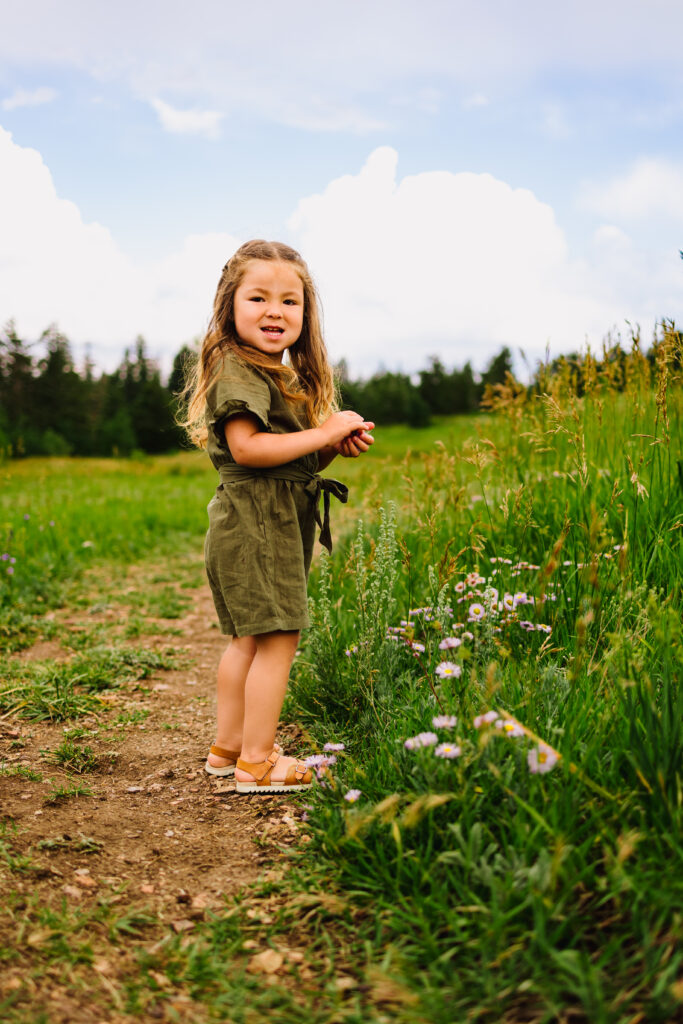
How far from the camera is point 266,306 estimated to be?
8.99 feet

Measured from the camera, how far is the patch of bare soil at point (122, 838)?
1.71 meters

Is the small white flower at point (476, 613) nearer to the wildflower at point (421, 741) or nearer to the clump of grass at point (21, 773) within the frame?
the wildflower at point (421, 741)

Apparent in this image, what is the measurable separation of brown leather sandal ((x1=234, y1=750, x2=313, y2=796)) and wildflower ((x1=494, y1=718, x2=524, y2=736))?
3.09ft

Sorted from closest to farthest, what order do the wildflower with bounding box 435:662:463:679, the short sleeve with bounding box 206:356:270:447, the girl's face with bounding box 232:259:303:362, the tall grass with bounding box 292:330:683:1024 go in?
1. the tall grass with bounding box 292:330:683:1024
2. the wildflower with bounding box 435:662:463:679
3. the short sleeve with bounding box 206:356:270:447
4. the girl's face with bounding box 232:259:303:362

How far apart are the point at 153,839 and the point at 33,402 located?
66.1m

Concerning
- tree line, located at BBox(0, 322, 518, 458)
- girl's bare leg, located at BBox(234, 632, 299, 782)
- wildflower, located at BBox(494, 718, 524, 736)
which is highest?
tree line, located at BBox(0, 322, 518, 458)

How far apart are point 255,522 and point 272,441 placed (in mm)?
303

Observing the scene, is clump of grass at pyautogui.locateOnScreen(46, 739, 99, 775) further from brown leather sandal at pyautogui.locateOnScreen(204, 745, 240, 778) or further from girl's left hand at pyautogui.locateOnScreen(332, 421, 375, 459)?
girl's left hand at pyautogui.locateOnScreen(332, 421, 375, 459)

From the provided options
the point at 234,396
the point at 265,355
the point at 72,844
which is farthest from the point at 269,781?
the point at 265,355

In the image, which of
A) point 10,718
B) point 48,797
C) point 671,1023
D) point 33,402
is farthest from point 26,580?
point 33,402

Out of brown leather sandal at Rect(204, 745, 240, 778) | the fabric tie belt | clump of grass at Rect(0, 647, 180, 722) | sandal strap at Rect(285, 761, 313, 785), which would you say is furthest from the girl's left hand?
clump of grass at Rect(0, 647, 180, 722)

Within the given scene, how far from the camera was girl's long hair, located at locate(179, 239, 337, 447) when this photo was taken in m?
2.78

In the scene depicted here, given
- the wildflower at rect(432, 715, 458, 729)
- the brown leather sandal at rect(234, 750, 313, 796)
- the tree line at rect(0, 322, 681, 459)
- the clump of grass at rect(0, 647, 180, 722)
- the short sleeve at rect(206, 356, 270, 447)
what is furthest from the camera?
the tree line at rect(0, 322, 681, 459)

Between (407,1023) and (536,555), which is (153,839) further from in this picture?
(536,555)
